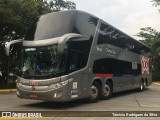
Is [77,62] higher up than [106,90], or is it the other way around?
[77,62]

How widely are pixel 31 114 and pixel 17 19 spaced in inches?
496

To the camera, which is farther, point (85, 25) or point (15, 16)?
point (15, 16)

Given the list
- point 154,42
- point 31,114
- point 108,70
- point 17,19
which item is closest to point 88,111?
point 31,114

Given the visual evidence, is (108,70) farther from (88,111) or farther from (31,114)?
(31,114)

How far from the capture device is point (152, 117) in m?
11.7

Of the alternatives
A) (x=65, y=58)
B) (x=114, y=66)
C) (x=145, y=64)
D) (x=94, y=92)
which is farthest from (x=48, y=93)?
(x=145, y=64)

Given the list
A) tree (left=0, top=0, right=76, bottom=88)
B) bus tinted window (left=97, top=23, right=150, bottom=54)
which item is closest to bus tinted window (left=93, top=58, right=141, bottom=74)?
bus tinted window (left=97, top=23, right=150, bottom=54)

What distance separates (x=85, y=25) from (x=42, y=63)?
2859mm

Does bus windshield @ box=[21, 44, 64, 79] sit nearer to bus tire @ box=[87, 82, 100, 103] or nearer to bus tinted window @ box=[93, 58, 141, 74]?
bus tire @ box=[87, 82, 100, 103]

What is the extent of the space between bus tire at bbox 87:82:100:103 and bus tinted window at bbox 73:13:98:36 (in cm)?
250

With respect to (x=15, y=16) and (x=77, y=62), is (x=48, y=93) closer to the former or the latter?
(x=77, y=62)

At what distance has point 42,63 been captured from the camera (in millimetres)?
13781

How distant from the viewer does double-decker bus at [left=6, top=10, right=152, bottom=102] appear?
1349cm

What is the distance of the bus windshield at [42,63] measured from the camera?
13.5 meters
